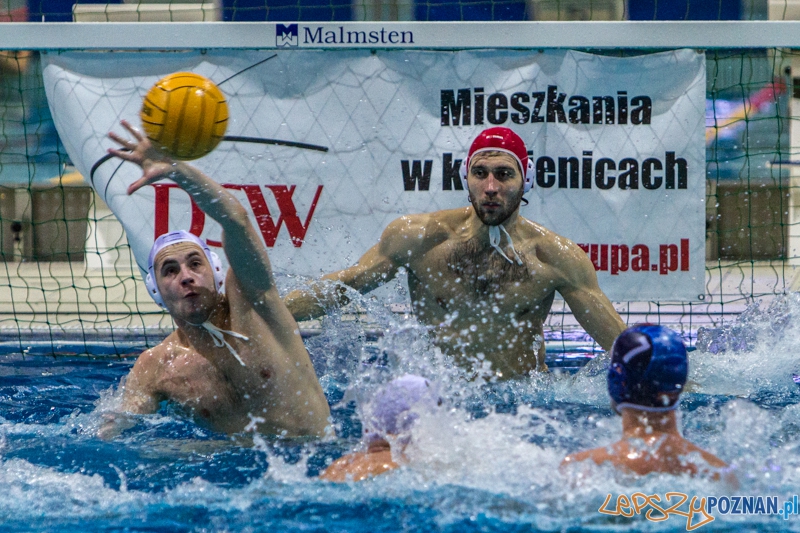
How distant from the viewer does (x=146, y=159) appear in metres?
2.57

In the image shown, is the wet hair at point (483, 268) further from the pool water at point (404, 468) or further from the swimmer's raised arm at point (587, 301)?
the pool water at point (404, 468)

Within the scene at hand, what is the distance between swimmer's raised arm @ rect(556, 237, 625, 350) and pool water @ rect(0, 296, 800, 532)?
32 cm

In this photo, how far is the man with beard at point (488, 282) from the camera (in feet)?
12.9

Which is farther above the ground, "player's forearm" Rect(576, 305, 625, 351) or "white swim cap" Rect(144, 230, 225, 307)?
"white swim cap" Rect(144, 230, 225, 307)

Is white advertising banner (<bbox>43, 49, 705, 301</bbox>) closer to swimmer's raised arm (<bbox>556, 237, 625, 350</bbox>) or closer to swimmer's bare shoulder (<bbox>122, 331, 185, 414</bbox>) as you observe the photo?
swimmer's raised arm (<bbox>556, 237, 625, 350</bbox>)

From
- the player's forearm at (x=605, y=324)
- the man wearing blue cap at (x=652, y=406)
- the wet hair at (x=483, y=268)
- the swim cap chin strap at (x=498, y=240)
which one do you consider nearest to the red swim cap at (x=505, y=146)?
the swim cap chin strap at (x=498, y=240)

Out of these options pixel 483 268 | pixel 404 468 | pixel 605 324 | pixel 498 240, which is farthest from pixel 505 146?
pixel 404 468

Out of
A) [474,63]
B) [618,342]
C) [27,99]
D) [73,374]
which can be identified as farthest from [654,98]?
[27,99]

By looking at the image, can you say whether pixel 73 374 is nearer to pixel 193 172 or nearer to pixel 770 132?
pixel 193 172

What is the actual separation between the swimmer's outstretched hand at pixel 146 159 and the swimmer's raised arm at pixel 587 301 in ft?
6.64

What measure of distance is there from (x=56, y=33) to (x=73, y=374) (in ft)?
6.26

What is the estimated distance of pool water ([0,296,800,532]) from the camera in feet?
8.04

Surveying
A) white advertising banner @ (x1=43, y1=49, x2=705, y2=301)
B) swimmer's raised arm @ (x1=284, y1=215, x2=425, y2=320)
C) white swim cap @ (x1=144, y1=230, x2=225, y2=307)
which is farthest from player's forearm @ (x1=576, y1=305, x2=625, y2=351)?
white swim cap @ (x1=144, y1=230, x2=225, y2=307)

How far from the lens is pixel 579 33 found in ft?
16.1
